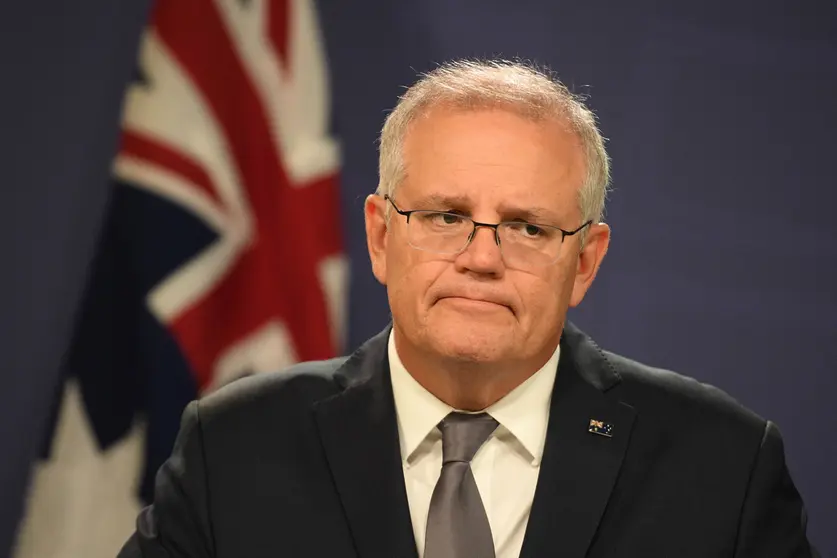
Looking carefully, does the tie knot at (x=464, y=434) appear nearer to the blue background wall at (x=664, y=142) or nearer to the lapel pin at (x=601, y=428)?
the lapel pin at (x=601, y=428)

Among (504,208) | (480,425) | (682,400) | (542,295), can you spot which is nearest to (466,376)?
(480,425)

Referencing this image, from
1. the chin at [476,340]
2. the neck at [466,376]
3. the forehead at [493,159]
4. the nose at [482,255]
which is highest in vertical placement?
the forehead at [493,159]

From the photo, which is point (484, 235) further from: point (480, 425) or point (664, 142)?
point (664, 142)

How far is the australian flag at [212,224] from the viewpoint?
2.83 meters

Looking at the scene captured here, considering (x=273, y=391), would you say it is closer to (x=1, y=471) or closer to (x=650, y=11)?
(x=1, y=471)

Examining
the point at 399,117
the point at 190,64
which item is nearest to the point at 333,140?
the point at 190,64

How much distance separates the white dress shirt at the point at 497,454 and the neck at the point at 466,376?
0.01 m

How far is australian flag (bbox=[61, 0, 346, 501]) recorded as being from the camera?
2.83 m

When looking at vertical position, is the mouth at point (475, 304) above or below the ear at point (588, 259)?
→ above

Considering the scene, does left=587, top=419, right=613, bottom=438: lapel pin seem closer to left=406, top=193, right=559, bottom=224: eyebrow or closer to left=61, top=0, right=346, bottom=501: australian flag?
left=406, top=193, right=559, bottom=224: eyebrow

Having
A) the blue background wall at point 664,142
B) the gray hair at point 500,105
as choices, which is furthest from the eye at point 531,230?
the blue background wall at point 664,142

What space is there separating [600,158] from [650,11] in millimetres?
1328

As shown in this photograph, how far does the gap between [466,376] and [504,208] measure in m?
0.30

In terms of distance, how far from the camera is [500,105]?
6.11ft
